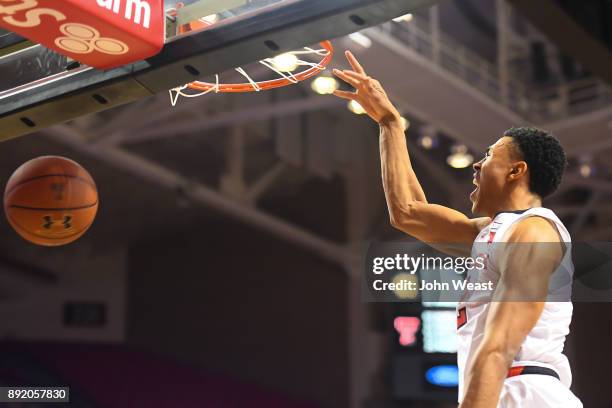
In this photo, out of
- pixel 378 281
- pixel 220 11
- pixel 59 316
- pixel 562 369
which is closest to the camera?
pixel 562 369

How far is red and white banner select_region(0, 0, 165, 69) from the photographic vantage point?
2.65 metres

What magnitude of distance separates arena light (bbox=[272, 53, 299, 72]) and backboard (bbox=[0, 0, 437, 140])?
0.51 m

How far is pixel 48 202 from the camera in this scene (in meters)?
4.18

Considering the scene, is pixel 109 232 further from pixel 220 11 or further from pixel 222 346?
pixel 220 11

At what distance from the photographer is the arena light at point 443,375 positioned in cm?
945

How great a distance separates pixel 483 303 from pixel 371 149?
12051 mm

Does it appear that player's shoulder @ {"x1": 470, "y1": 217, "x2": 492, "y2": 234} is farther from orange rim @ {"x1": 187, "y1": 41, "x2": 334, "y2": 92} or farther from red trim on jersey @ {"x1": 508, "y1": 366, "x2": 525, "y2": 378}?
orange rim @ {"x1": 187, "y1": 41, "x2": 334, "y2": 92}

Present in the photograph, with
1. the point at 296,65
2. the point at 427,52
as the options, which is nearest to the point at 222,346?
the point at 427,52

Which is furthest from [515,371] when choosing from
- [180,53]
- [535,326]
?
[180,53]

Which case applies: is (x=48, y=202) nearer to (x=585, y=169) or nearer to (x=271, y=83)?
(x=271, y=83)

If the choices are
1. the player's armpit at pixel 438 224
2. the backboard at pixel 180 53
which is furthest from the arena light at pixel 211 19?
the player's armpit at pixel 438 224

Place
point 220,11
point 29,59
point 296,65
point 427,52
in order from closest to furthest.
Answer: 1. point 220,11
2. point 29,59
3. point 296,65
4. point 427,52

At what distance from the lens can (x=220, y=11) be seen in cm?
301

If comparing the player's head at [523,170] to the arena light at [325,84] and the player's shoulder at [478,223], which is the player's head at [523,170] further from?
the arena light at [325,84]
